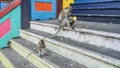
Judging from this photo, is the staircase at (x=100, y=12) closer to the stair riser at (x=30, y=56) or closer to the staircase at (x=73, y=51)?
the staircase at (x=73, y=51)

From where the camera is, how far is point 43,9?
5.87 metres

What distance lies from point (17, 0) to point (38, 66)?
2.61 metres

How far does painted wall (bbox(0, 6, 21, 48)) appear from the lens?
5.42 meters

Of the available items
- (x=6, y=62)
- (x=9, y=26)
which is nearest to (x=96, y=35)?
(x=6, y=62)

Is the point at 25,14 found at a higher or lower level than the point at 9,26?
higher

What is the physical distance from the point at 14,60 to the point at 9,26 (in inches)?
66.1

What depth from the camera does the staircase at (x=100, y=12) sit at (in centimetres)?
395

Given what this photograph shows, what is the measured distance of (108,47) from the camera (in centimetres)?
279

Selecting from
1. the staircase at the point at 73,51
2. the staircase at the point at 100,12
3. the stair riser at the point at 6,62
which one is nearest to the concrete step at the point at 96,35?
the staircase at the point at 73,51

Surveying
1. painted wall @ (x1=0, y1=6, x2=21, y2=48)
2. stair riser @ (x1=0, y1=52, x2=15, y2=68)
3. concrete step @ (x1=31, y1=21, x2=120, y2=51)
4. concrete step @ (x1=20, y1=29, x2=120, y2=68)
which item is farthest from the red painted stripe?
concrete step @ (x1=20, y1=29, x2=120, y2=68)

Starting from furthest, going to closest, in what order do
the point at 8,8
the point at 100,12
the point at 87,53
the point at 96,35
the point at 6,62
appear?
the point at 8,8
the point at 100,12
the point at 6,62
the point at 96,35
the point at 87,53

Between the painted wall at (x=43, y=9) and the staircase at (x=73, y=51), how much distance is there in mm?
1316

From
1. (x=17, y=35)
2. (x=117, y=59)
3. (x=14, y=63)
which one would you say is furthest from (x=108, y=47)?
(x=17, y=35)

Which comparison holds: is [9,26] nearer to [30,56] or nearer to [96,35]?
[30,56]
